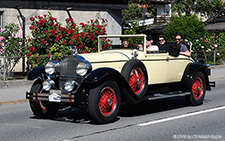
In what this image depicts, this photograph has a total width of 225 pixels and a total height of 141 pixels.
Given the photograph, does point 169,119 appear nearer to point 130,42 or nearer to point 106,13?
point 130,42

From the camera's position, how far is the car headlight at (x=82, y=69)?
768cm

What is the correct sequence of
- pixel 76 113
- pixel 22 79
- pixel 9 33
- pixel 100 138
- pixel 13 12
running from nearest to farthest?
pixel 100 138 → pixel 76 113 → pixel 22 79 → pixel 9 33 → pixel 13 12

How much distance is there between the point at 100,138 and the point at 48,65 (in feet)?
7.44

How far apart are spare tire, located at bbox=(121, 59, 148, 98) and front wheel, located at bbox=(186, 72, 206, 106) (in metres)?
1.84

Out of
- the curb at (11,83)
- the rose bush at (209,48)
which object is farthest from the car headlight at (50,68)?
the rose bush at (209,48)

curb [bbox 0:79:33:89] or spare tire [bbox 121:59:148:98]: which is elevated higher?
spare tire [bbox 121:59:148:98]

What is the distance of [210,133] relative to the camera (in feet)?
23.1

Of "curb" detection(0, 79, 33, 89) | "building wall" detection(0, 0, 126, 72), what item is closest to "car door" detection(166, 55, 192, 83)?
"curb" detection(0, 79, 33, 89)

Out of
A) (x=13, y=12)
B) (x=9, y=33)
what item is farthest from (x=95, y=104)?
(x=13, y=12)

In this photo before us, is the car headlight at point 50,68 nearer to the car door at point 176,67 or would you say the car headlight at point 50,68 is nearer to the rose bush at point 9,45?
the car door at point 176,67

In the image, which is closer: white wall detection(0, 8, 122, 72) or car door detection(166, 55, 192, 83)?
car door detection(166, 55, 192, 83)

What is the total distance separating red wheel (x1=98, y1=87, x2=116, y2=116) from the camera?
7.68 metres

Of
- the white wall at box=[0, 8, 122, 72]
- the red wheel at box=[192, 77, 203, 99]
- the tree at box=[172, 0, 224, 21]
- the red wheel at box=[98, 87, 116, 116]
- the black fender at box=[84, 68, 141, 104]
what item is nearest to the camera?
the black fender at box=[84, 68, 141, 104]

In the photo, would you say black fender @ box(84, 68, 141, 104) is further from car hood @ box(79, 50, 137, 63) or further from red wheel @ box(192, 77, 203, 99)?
red wheel @ box(192, 77, 203, 99)
